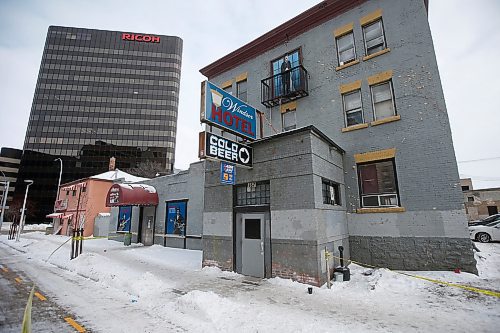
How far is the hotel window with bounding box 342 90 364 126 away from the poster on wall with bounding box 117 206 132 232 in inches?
789

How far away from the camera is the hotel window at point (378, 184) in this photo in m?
10.7

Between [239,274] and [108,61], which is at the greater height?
[108,61]

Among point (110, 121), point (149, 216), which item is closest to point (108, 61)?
point (110, 121)

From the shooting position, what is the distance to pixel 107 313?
619 cm

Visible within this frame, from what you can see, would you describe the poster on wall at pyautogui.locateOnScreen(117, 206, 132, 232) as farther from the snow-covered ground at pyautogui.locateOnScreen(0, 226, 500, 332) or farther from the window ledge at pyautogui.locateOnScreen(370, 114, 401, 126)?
the window ledge at pyautogui.locateOnScreen(370, 114, 401, 126)

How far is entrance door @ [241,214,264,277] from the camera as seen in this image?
9.61m

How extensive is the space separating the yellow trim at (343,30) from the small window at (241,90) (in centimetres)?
624

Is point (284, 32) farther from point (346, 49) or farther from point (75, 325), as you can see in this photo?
point (75, 325)

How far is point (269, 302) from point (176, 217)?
43.3 feet

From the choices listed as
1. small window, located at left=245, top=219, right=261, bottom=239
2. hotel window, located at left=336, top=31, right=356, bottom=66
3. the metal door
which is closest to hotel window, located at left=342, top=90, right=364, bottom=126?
hotel window, located at left=336, top=31, right=356, bottom=66

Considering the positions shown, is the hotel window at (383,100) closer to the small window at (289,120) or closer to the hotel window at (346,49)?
the hotel window at (346,49)

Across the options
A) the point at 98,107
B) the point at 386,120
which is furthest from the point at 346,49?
the point at 98,107

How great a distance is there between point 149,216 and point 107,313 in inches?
608

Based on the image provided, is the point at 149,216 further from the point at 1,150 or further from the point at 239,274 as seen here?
the point at 1,150
